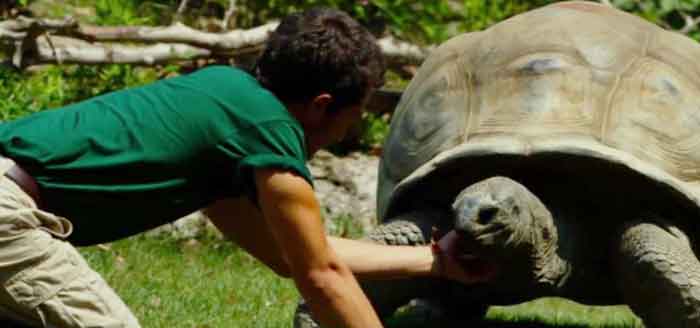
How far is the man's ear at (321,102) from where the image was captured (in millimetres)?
→ 3471

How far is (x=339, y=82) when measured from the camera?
3.45 metres

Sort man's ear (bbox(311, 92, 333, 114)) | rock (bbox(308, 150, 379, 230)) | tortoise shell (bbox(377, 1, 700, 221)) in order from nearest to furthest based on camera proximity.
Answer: man's ear (bbox(311, 92, 333, 114)) < tortoise shell (bbox(377, 1, 700, 221)) < rock (bbox(308, 150, 379, 230))

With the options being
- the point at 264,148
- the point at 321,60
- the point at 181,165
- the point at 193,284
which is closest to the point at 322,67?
the point at 321,60

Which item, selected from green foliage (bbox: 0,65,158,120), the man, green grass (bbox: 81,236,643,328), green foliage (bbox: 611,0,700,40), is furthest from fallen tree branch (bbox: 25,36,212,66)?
the man

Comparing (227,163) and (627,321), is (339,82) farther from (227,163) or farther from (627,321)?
(627,321)

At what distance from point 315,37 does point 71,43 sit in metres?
Answer: 5.50

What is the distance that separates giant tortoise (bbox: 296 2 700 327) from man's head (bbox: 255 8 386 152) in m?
1.31

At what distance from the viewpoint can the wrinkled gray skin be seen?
472 cm

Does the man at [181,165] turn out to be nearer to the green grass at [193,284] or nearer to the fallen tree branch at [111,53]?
the green grass at [193,284]

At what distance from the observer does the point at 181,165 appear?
3410mm

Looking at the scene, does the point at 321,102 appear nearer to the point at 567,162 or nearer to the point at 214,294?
the point at 567,162

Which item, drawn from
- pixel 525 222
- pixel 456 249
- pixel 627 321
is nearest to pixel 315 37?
pixel 456 249

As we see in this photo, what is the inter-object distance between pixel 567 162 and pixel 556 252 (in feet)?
1.04

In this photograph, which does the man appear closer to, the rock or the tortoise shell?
the tortoise shell
